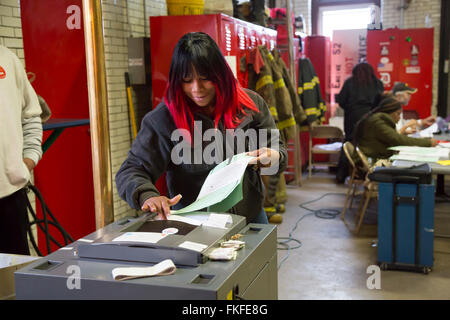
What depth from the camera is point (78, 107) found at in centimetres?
386

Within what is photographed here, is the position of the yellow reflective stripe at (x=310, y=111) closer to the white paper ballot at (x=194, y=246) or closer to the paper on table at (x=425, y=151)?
the paper on table at (x=425, y=151)

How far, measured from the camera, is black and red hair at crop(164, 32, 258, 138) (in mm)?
1691

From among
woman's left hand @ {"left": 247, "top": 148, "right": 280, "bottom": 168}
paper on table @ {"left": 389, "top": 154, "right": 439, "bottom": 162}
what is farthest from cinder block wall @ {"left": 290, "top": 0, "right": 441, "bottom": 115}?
woman's left hand @ {"left": 247, "top": 148, "right": 280, "bottom": 168}

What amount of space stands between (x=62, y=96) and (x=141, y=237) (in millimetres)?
2741

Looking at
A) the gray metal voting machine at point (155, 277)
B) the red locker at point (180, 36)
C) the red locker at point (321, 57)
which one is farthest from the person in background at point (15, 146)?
the red locker at point (321, 57)

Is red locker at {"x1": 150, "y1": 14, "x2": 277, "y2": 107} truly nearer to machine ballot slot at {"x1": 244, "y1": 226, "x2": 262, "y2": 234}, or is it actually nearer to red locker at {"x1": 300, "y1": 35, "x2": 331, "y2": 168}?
machine ballot slot at {"x1": 244, "y1": 226, "x2": 262, "y2": 234}

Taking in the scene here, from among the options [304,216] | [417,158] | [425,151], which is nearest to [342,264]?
[417,158]

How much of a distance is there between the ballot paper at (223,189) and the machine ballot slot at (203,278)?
42cm

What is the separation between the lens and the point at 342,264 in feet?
13.8

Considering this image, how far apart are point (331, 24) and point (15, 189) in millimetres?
8029

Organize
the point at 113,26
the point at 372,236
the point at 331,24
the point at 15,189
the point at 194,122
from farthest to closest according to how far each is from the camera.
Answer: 1. the point at 331,24
2. the point at 372,236
3. the point at 113,26
4. the point at 15,189
5. the point at 194,122

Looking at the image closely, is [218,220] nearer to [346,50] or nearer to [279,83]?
[279,83]
